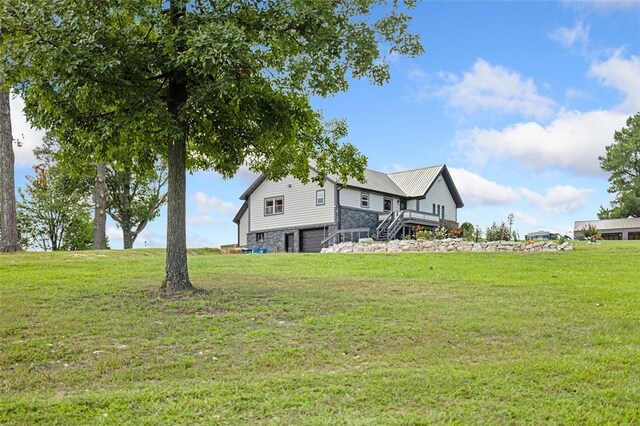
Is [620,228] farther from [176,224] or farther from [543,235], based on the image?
[176,224]

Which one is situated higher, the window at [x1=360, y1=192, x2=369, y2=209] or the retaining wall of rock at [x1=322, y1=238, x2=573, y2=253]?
the window at [x1=360, y1=192, x2=369, y2=209]

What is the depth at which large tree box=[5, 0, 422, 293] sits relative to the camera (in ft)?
28.0

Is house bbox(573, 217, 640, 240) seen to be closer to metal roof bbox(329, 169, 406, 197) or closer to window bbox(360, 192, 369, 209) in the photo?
metal roof bbox(329, 169, 406, 197)

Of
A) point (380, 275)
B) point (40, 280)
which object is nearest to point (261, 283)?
point (380, 275)

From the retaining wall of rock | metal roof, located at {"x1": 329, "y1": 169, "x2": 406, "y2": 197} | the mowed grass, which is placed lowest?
the mowed grass

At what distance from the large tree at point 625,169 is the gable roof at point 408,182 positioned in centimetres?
1371

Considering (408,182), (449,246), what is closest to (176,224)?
(449,246)

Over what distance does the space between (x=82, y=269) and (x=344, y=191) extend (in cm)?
1952

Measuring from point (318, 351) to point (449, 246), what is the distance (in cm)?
1827

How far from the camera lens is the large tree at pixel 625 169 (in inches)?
1697

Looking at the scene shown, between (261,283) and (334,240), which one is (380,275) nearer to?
(261,283)

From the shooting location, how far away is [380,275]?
48.2 ft

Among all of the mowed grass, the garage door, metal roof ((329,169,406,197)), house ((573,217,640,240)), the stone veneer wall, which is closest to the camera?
the mowed grass

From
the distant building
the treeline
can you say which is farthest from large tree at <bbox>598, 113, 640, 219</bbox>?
the treeline
